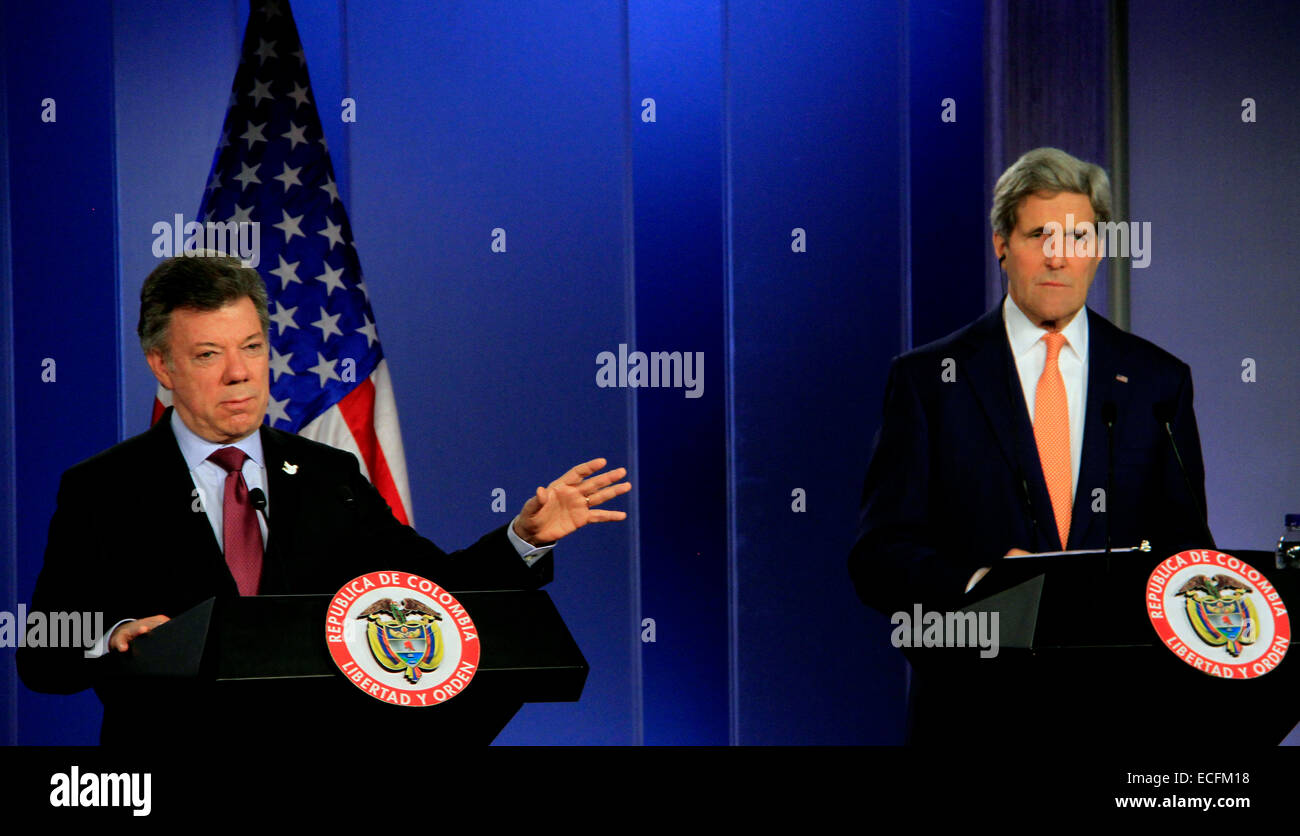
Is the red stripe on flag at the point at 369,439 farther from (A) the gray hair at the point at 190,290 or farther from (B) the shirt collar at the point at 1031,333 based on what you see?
(B) the shirt collar at the point at 1031,333

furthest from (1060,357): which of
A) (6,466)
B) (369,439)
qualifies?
(6,466)

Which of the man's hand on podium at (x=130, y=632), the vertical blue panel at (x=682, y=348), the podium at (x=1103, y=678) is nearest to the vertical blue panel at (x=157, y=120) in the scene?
the vertical blue panel at (x=682, y=348)

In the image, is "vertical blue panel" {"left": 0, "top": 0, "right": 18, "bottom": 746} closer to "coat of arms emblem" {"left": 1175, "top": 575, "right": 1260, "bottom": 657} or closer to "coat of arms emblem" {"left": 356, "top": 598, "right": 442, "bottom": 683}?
"coat of arms emblem" {"left": 356, "top": 598, "right": 442, "bottom": 683}

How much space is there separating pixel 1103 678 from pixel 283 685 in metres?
1.28

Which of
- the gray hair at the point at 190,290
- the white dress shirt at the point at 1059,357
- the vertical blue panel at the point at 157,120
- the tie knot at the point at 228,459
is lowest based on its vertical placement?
the tie knot at the point at 228,459

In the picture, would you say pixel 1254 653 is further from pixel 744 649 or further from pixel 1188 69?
pixel 1188 69

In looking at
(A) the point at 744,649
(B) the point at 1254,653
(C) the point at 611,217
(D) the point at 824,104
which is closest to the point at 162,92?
(C) the point at 611,217

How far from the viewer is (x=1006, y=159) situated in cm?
430

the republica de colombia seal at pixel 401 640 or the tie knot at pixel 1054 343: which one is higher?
the tie knot at pixel 1054 343

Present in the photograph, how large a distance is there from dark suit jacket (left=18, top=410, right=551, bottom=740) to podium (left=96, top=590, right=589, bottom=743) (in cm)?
42

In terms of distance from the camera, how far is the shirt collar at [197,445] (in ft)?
8.84

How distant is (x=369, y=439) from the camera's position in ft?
13.2

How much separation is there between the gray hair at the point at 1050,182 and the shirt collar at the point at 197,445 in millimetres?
1833

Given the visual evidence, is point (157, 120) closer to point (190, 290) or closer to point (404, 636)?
point (190, 290)
